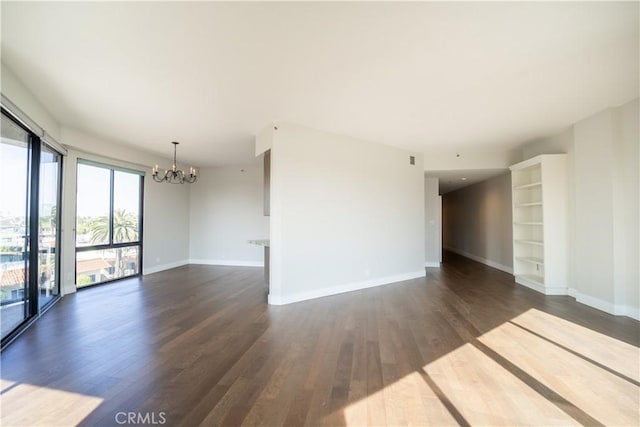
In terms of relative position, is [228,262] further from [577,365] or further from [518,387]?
[577,365]

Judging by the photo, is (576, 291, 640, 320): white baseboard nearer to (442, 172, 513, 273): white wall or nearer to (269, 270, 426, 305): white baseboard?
(442, 172, 513, 273): white wall

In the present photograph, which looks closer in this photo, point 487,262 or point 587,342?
point 587,342

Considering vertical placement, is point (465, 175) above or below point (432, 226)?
above

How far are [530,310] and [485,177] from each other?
14.5 ft

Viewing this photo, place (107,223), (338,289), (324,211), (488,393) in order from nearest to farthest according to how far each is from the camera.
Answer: (488,393) → (324,211) → (338,289) → (107,223)

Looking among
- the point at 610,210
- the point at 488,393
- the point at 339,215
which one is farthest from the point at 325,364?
the point at 610,210

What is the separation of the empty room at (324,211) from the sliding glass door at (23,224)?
0.10 feet

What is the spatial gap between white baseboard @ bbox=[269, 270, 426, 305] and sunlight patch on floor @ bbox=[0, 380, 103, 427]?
2.34m

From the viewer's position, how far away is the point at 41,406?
1.82 m

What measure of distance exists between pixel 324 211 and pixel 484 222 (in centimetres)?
568

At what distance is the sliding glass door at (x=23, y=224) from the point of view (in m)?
2.85

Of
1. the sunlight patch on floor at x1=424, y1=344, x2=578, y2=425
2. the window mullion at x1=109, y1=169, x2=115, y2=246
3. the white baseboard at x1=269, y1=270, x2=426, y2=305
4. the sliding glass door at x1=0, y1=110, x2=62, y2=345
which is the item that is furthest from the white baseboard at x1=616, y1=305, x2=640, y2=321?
the window mullion at x1=109, y1=169, x2=115, y2=246

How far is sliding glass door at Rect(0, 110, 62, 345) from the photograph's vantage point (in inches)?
112

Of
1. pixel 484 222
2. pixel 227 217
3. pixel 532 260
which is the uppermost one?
pixel 227 217
